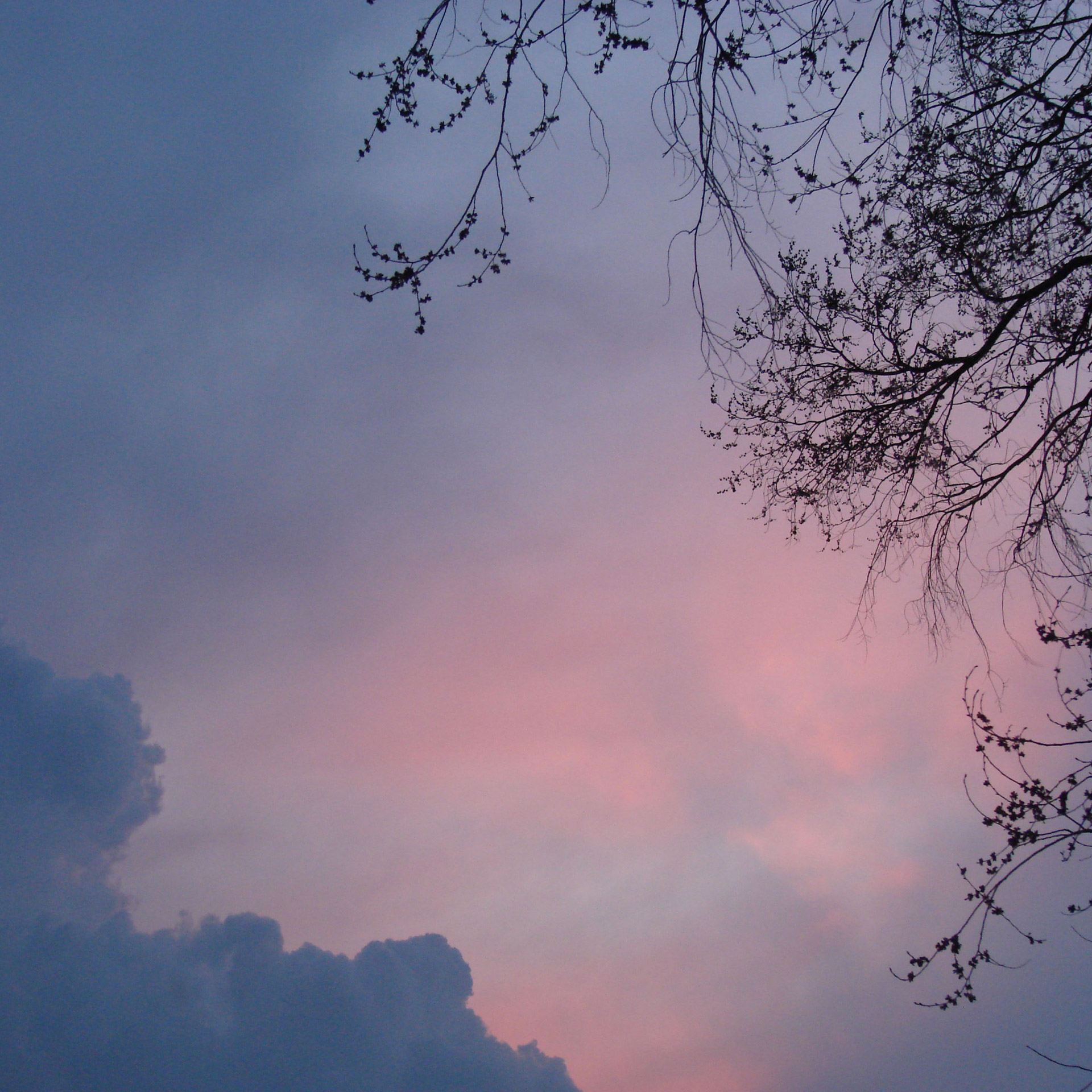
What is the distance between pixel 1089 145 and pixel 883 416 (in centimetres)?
247

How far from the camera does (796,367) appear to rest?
7020 mm

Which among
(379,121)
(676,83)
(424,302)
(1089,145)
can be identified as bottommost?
(424,302)

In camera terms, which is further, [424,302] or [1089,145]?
[1089,145]

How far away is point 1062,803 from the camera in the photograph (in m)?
4.81

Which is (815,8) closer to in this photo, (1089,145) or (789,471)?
(1089,145)

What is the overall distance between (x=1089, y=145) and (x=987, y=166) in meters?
0.69

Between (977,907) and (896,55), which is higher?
(896,55)

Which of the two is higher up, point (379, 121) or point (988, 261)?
point (988, 261)

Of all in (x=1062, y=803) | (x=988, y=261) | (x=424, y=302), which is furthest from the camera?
(x=988, y=261)

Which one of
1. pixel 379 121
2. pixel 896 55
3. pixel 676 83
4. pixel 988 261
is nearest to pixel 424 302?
pixel 379 121

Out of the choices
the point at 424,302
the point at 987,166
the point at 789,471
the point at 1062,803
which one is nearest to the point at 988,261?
the point at 987,166

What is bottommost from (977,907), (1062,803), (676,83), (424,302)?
(977,907)

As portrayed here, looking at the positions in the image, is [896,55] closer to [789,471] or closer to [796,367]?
[796,367]

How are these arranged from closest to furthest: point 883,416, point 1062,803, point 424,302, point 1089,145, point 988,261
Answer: point 1062,803 < point 424,302 < point 1089,145 < point 988,261 < point 883,416
